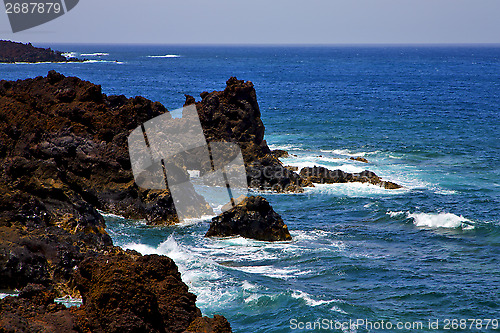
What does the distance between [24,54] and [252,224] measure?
158 metres

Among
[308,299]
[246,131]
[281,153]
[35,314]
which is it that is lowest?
[308,299]

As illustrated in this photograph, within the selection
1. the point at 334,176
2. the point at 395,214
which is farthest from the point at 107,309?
the point at 334,176

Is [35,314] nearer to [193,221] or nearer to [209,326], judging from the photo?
[209,326]

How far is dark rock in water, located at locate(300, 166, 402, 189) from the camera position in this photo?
3175 cm

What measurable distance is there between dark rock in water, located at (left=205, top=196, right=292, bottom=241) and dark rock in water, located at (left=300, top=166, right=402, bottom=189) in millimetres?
11308

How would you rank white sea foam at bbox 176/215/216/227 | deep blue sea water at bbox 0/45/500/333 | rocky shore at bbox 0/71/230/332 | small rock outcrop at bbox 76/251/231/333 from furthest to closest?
white sea foam at bbox 176/215/216/227, deep blue sea water at bbox 0/45/500/333, rocky shore at bbox 0/71/230/332, small rock outcrop at bbox 76/251/231/333

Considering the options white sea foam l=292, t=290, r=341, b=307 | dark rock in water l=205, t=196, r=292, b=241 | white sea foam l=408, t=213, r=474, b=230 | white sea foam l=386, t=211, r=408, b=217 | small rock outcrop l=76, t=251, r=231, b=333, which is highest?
small rock outcrop l=76, t=251, r=231, b=333

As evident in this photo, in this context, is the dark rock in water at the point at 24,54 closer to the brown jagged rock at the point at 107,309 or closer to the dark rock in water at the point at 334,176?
the dark rock in water at the point at 334,176

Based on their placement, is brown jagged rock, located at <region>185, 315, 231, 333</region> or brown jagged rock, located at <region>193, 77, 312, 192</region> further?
brown jagged rock, located at <region>193, 77, 312, 192</region>

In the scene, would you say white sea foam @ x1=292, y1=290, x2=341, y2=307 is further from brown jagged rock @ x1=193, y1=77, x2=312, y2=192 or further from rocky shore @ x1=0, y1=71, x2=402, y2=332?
brown jagged rock @ x1=193, y1=77, x2=312, y2=192

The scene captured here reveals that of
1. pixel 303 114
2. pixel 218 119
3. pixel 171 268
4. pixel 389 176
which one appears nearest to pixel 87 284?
pixel 171 268

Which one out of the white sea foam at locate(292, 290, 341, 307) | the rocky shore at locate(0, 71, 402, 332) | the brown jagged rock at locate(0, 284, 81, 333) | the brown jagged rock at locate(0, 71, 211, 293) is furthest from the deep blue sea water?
the brown jagged rock at locate(0, 284, 81, 333)

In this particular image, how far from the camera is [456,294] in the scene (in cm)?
1641

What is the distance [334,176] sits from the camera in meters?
32.0
